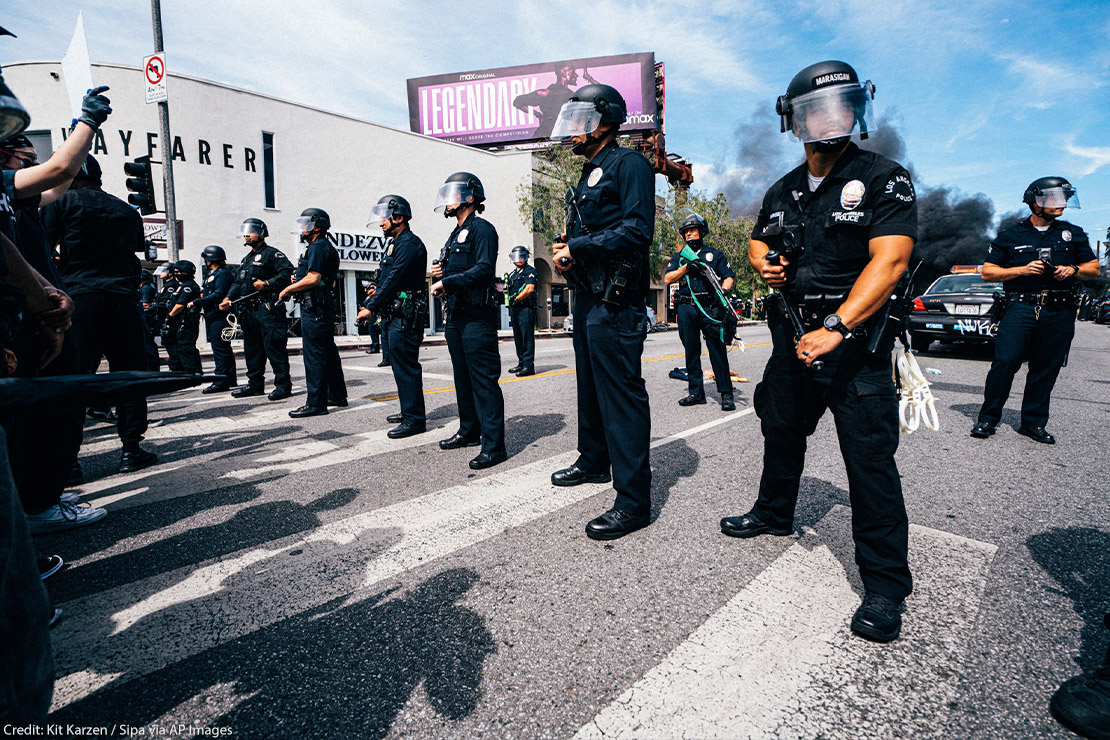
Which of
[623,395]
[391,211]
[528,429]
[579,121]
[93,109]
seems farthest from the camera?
[528,429]

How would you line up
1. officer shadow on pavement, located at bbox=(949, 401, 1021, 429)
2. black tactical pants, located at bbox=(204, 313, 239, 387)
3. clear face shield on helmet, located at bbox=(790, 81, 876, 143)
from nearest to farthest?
clear face shield on helmet, located at bbox=(790, 81, 876, 143)
officer shadow on pavement, located at bbox=(949, 401, 1021, 429)
black tactical pants, located at bbox=(204, 313, 239, 387)

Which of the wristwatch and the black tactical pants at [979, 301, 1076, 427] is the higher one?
the wristwatch

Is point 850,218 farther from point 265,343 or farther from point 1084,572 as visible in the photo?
point 265,343

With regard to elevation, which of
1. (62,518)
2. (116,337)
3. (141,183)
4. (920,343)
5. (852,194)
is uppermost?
(141,183)

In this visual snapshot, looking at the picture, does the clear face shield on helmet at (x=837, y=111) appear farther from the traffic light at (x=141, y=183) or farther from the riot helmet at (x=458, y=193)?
the traffic light at (x=141, y=183)

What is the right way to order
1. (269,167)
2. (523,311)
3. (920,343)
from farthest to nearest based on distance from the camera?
(269,167) < (920,343) < (523,311)

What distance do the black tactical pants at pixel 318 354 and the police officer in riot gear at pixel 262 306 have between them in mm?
1019

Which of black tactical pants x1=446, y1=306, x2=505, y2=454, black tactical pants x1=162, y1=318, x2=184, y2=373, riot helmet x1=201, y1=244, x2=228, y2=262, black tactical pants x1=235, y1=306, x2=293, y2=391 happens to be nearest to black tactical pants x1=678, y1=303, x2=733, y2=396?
black tactical pants x1=446, y1=306, x2=505, y2=454

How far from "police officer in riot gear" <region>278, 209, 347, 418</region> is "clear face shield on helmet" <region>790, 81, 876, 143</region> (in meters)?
5.07

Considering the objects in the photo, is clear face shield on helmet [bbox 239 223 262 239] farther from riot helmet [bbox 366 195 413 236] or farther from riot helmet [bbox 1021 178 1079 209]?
riot helmet [bbox 1021 178 1079 209]

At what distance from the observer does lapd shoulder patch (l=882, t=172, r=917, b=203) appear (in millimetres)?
2077

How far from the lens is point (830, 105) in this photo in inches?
87.7

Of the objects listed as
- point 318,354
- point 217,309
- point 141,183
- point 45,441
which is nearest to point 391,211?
point 318,354

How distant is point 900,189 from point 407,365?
3938 mm
